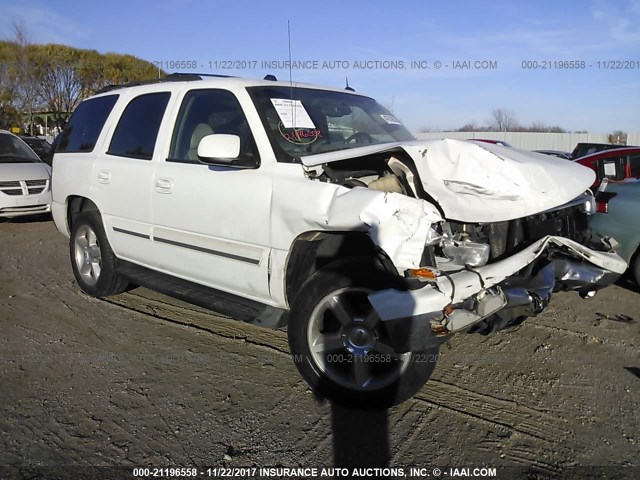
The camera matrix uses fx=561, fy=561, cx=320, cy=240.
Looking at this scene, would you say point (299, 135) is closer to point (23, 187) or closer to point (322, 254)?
point (322, 254)

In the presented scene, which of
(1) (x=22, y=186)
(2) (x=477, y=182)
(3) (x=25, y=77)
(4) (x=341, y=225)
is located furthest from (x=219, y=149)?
(3) (x=25, y=77)

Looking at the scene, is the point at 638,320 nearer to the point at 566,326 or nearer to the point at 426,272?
the point at 566,326

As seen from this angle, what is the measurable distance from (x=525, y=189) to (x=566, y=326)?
2.12 m

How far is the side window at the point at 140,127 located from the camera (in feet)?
15.4

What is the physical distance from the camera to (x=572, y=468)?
2773 millimetres

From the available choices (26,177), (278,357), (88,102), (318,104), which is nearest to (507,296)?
(278,357)

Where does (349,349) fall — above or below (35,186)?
below

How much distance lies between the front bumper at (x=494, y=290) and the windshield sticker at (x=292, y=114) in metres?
1.60

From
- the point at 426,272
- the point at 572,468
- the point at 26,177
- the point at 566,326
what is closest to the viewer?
the point at 572,468

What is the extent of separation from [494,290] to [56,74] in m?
35.0

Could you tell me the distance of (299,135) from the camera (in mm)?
3975

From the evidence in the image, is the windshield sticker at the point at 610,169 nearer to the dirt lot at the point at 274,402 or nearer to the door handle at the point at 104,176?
the dirt lot at the point at 274,402

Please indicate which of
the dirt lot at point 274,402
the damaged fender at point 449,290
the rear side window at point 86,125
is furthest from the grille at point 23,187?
the damaged fender at point 449,290

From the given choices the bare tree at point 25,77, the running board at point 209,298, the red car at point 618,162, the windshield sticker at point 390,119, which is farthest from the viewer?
the bare tree at point 25,77
